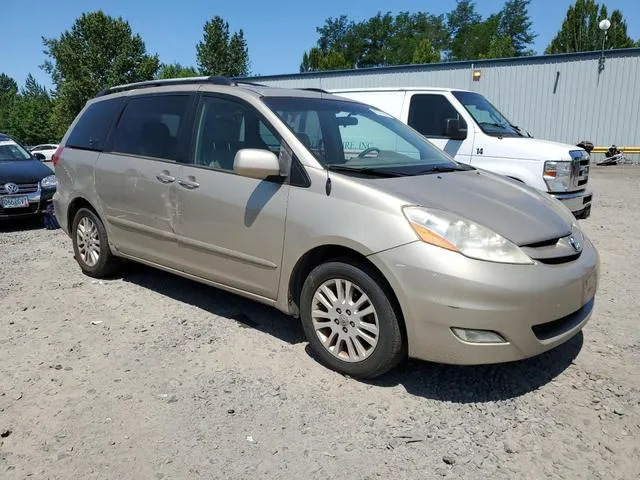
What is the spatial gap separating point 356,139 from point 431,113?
164 inches

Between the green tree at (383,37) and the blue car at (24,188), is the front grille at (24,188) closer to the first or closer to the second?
the blue car at (24,188)

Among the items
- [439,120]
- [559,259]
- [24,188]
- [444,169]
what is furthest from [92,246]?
[439,120]

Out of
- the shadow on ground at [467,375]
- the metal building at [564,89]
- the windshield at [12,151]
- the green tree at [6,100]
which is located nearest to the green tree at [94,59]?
the green tree at [6,100]

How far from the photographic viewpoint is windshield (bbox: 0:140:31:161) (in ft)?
29.6

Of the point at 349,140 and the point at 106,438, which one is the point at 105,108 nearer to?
the point at 349,140

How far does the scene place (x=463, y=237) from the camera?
9.52 feet

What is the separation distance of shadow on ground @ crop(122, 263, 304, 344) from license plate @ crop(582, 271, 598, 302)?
1952 millimetres

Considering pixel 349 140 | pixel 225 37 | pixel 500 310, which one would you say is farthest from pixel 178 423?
pixel 225 37

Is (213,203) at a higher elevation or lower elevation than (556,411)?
higher

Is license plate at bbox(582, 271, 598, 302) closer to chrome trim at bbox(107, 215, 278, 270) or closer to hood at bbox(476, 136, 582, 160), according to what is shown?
chrome trim at bbox(107, 215, 278, 270)

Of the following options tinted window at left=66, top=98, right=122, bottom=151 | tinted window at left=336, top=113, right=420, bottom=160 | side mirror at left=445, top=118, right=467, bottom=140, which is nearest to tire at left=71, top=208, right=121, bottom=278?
tinted window at left=66, top=98, right=122, bottom=151

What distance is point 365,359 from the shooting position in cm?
317

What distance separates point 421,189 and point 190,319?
223 cm

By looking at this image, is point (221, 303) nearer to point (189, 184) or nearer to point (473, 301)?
point (189, 184)
